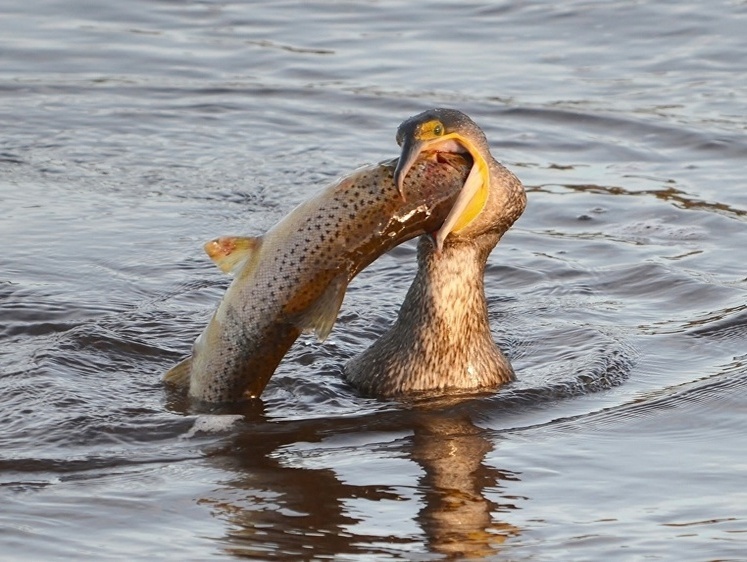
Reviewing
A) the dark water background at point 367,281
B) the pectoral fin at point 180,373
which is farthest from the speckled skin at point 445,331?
the pectoral fin at point 180,373

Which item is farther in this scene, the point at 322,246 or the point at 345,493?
the point at 322,246

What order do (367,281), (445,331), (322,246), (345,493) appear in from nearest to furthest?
(345,493), (322,246), (445,331), (367,281)

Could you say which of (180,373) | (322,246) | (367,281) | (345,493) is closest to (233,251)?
(322,246)

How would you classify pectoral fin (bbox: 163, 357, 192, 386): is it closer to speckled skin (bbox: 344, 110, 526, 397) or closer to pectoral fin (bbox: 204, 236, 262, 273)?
pectoral fin (bbox: 204, 236, 262, 273)

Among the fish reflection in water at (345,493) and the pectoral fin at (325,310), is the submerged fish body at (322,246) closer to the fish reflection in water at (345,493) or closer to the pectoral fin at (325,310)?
the pectoral fin at (325,310)

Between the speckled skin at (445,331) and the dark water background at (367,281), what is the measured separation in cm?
16

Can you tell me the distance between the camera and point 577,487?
18.4 feet

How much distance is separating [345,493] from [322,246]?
0.95 m

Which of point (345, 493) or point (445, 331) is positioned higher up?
point (445, 331)

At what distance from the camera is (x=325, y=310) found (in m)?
5.96

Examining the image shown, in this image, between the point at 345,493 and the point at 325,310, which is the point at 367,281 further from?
the point at 345,493

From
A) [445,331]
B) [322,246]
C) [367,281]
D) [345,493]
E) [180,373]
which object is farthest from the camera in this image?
[367,281]

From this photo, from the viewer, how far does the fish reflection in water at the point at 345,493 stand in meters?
5.04

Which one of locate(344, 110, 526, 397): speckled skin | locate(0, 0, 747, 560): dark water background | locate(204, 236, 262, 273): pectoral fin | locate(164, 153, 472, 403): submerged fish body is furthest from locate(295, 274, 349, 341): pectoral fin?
locate(344, 110, 526, 397): speckled skin
